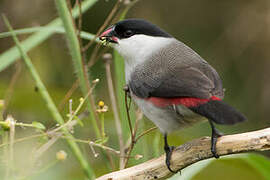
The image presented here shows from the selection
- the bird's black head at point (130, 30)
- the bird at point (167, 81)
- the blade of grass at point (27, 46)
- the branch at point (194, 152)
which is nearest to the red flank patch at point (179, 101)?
the bird at point (167, 81)

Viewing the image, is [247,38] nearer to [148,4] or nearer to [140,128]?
[148,4]

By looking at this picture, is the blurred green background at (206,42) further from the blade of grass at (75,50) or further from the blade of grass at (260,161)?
the blade of grass at (75,50)

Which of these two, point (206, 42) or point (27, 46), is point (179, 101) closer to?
point (27, 46)

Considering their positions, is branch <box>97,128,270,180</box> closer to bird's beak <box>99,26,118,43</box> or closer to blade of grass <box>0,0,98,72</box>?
bird's beak <box>99,26,118,43</box>

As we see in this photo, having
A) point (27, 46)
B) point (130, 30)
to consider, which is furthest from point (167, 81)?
point (27, 46)

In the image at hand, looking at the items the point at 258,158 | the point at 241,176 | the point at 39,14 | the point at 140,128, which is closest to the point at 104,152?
the point at 140,128

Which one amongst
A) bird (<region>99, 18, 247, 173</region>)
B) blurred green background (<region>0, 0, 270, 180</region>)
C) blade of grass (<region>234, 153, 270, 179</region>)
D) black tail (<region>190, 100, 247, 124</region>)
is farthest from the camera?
blurred green background (<region>0, 0, 270, 180</region>)

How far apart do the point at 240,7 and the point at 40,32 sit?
2507 mm

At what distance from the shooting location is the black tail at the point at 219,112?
155 centimetres

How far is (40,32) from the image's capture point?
241 cm

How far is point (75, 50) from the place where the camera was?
78.2 inches

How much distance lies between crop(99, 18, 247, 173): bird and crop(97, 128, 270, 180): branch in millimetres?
33

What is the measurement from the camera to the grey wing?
180 centimetres

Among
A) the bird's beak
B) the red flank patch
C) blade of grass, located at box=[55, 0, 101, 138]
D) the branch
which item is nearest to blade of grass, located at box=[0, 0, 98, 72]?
the bird's beak
